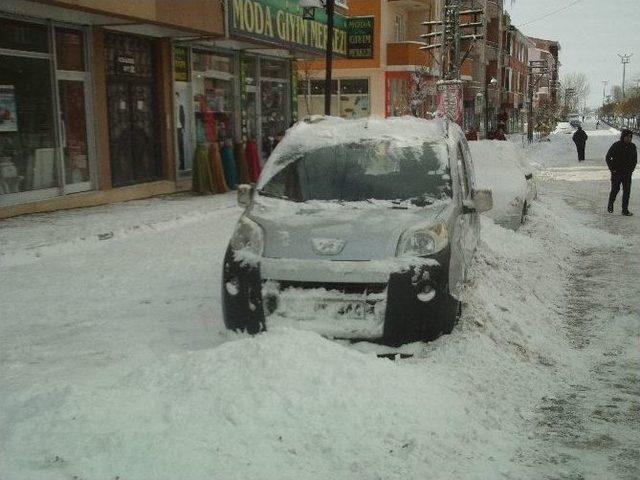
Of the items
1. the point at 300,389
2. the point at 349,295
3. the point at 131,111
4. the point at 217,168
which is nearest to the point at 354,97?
the point at 217,168

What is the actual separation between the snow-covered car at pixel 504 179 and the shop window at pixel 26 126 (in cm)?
752

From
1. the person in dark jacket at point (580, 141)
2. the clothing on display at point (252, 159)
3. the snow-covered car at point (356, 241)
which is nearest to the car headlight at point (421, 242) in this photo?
the snow-covered car at point (356, 241)

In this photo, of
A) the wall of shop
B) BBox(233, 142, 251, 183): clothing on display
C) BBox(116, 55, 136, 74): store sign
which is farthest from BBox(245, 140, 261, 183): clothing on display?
BBox(116, 55, 136, 74): store sign

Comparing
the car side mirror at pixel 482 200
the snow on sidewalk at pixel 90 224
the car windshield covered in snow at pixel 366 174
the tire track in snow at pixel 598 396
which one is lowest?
the tire track in snow at pixel 598 396

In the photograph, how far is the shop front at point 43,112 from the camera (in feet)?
37.8

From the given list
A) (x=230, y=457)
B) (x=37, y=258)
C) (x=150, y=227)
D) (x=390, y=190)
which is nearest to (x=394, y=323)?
(x=390, y=190)

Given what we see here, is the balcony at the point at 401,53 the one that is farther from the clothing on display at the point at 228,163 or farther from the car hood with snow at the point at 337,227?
the car hood with snow at the point at 337,227

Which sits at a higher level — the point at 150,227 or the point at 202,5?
A: the point at 202,5

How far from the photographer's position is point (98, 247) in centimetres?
976

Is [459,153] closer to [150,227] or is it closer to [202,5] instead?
[150,227]

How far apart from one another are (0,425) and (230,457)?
1386 mm

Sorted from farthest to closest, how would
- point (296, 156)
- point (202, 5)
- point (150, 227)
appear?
point (202, 5) → point (150, 227) → point (296, 156)

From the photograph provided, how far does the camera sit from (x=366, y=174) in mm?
6031

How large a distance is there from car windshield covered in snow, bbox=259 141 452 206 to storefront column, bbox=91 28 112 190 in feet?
27.4
